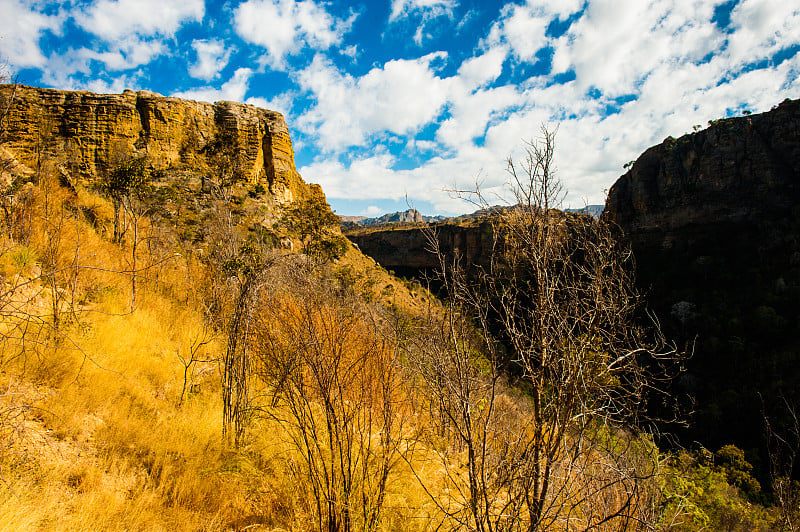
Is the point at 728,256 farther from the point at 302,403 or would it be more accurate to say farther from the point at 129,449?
the point at 129,449

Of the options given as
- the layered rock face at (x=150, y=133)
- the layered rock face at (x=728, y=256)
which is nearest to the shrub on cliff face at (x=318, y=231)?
the layered rock face at (x=150, y=133)

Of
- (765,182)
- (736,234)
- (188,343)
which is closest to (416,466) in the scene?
(188,343)

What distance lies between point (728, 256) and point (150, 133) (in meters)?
52.9

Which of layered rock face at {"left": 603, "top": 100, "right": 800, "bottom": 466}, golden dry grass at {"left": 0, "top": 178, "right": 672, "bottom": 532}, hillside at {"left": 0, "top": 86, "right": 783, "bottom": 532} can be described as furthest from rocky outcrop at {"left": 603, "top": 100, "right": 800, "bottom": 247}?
golden dry grass at {"left": 0, "top": 178, "right": 672, "bottom": 532}

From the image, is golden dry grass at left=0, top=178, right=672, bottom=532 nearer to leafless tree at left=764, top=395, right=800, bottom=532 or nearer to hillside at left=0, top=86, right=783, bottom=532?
hillside at left=0, top=86, right=783, bottom=532

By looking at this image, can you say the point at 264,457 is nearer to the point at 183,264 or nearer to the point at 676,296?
the point at 183,264

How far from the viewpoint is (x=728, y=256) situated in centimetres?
3147

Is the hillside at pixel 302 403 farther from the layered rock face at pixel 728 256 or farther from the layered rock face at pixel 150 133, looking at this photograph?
the layered rock face at pixel 150 133

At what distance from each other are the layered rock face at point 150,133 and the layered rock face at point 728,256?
100 feet

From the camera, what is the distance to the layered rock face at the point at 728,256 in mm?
20656

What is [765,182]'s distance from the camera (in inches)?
1337

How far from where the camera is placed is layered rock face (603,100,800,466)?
20656mm

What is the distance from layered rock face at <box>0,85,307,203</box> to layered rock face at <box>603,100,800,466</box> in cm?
3056

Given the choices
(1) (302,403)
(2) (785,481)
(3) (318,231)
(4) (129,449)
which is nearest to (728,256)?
(2) (785,481)
